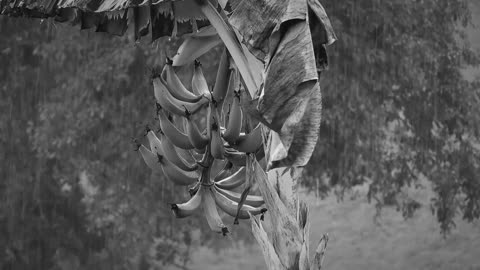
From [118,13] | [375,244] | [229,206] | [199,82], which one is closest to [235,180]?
[229,206]

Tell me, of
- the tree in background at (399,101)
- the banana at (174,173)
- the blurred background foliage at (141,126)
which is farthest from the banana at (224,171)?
the tree in background at (399,101)

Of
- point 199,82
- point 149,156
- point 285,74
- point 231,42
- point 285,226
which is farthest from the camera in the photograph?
point 199,82

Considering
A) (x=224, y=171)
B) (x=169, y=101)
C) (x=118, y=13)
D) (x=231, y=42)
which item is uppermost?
(x=118, y=13)

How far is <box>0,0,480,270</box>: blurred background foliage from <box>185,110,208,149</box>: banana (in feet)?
16.2

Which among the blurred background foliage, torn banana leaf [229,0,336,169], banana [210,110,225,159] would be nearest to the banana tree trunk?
torn banana leaf [229,0,336,169]

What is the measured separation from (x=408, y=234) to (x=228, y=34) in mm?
14222

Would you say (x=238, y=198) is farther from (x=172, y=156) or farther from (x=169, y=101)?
(x=169, y=101)

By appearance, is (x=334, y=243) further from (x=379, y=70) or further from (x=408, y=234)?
(x=379, y=70)

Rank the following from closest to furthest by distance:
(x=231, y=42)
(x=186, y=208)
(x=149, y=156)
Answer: (x=231, y=42) → (x=186, y=208) → (x=149, y=156)

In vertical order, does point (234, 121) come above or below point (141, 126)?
above

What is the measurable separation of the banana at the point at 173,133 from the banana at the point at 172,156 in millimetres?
40

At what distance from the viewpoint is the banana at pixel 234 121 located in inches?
159

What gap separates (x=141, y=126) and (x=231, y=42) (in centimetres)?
601

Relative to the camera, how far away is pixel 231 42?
11.9ft
